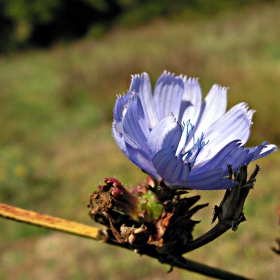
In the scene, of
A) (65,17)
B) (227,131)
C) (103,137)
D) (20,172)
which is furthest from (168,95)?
(65,17)

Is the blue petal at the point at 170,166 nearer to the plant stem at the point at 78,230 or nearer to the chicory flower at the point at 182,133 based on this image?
the chicory flower at the point at 182,133

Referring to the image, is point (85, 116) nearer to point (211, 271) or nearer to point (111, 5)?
point (211, 271)

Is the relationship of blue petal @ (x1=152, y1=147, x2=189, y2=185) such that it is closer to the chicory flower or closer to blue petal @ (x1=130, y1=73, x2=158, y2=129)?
the chicory flower

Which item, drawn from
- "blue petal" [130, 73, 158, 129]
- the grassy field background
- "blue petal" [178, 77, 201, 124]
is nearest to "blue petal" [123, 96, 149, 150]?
"blue petal" [130, 73, 158, 129]

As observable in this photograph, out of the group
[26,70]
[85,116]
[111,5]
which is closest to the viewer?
[85,116]

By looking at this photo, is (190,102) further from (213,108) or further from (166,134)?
(166,134)

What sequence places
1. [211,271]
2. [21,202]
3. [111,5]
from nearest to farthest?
[211,271] → [21,202] → [111,5]

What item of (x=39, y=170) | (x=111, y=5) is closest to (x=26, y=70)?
(x=39, y=170)
